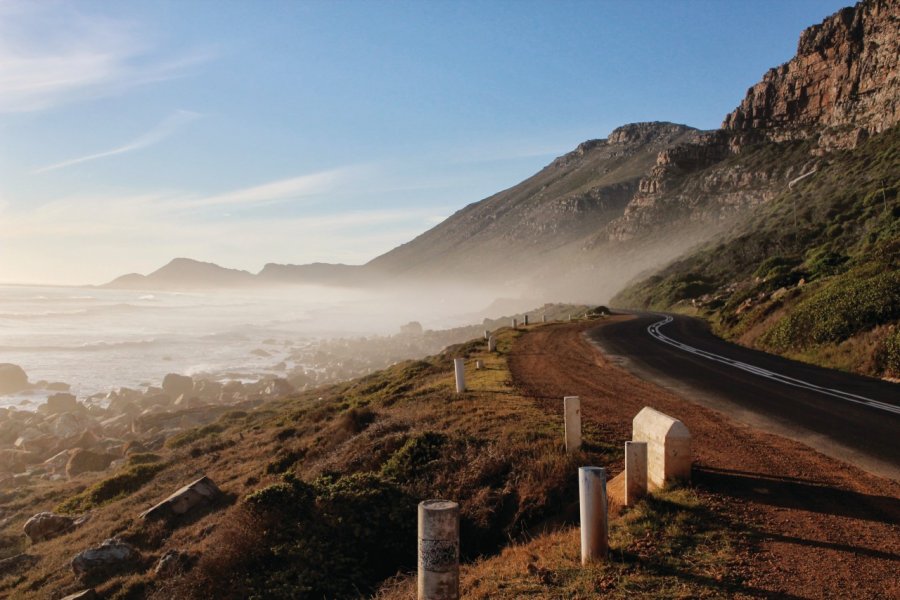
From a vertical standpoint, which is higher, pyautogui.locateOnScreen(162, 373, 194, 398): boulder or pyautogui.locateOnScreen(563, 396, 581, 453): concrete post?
pyautogui.locateOnScreen(563, 396, 581, 453): concrete post

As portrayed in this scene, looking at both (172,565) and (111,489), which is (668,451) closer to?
(172,565)

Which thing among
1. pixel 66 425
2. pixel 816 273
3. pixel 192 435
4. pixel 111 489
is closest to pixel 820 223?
pixel 816 273

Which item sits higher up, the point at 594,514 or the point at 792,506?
the point at 594,514

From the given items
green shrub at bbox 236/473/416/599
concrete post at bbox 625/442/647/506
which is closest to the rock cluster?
green shrub at bbox 236/473/416/599

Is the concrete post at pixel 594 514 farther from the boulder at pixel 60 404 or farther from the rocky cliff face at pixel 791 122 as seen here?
the rocky cliff face at pixel 791 122

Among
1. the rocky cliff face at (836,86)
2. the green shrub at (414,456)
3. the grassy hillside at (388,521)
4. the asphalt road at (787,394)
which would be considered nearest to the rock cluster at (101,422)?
the grassy hillside at (388,521)

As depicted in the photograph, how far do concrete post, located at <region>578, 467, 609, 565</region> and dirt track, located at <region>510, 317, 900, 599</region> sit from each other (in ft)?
4.05

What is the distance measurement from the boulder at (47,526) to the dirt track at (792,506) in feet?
46.3

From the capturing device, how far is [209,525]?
11250 millimetres

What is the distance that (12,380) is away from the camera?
45.6m

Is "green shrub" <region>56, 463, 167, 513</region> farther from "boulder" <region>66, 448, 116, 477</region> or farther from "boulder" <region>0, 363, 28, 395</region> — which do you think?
"boulder" <region>0, 363, 28, 395</region>

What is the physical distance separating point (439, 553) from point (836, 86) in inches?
4132

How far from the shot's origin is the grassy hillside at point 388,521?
243 inches

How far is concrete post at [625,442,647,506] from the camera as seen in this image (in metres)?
7.00
